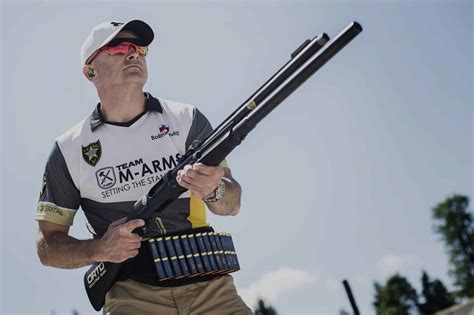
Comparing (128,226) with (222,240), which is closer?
(128,226)

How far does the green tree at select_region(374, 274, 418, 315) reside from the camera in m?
95.1

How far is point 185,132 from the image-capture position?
6199mm

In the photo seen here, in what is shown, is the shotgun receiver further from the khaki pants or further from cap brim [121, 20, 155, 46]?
cap brim [121, 20, 155, 46]

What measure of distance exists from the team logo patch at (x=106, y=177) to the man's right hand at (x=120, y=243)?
1.84ft

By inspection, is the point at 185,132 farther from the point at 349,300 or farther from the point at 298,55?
the point at 349,300

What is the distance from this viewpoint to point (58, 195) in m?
6.10

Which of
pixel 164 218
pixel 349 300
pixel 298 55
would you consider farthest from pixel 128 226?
pixel 349 300

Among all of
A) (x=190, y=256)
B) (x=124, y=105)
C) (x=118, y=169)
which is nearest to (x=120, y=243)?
(x=190, y=256)

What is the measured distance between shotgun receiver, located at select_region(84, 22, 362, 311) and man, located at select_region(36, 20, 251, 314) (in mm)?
138

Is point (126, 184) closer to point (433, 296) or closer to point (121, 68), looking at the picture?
point (121, 68)

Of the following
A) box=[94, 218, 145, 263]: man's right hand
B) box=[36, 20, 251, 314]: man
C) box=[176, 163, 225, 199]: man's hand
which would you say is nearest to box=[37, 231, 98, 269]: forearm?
box=[36, 20, 251, 314]: man

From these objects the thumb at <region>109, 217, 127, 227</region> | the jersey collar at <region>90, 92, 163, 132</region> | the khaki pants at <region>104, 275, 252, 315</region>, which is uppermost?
the jersey collar at <region>90, 92, 163, 132</region>

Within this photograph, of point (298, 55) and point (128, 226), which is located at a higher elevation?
point (298, 55)

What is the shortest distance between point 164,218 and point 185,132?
829mm
